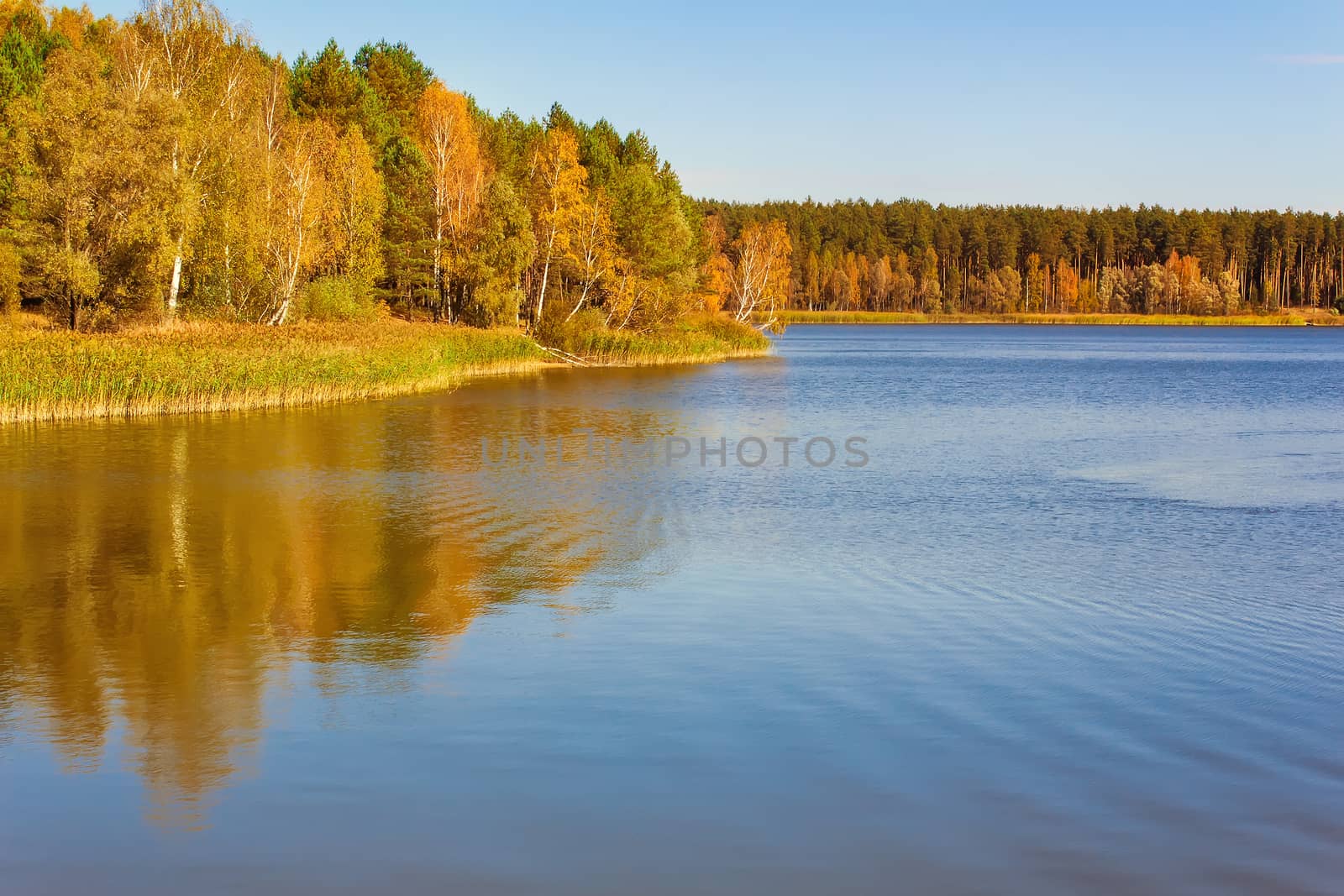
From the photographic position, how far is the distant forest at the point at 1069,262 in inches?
6417

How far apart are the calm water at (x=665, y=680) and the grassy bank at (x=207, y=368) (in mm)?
7241

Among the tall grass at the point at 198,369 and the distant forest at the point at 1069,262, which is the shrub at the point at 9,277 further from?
the distant forest at the point at 1069,262

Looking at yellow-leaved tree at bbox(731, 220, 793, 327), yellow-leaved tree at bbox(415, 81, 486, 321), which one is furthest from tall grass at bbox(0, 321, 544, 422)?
yellow-leaved tree at bbox(731, 220, 793, 327)

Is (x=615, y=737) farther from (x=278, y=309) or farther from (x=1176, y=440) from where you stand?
(x=278, y=309)

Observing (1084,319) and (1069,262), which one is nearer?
(1084,319)

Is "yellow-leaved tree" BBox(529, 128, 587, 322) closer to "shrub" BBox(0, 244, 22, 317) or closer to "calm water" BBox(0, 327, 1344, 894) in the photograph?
"shrub" BBox(0, 244, 22, 317)

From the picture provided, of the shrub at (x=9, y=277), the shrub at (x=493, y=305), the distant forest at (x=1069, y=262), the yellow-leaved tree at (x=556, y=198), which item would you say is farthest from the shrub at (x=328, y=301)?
the distant forest at (x=1069, y=262)

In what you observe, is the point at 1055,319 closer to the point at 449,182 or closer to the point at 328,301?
the point at 449,182

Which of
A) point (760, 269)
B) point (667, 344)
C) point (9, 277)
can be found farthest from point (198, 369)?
point (760, 269)

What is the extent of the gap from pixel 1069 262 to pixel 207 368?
168589 mm

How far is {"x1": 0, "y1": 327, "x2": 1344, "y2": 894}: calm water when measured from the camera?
262 inches

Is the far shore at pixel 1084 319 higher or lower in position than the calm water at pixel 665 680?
higher

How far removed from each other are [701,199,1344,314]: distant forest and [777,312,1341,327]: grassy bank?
2409mm

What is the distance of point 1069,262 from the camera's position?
182 metres
